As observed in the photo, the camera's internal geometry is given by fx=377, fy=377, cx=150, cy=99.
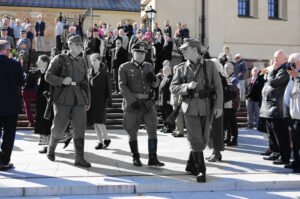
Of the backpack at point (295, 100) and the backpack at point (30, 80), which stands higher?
the backpack at point (30, 80)

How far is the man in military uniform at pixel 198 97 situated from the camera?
5.63 meters

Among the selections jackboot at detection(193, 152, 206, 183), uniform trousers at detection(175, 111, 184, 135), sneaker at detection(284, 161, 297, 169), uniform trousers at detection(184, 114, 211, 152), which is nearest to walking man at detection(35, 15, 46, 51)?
uniform trousers at detection(175, 111, 184, 135)

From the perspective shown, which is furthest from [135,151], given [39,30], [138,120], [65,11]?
[65,11]

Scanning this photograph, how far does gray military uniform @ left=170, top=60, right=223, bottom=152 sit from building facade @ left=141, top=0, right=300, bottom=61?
17989 mm

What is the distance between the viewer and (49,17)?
39.3 m

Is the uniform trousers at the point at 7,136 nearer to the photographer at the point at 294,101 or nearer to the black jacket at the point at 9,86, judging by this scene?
the black jacket at the point at 9,86

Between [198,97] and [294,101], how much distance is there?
1.76 metres

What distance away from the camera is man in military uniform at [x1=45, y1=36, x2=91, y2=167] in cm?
645

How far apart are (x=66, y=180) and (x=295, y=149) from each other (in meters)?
3.80

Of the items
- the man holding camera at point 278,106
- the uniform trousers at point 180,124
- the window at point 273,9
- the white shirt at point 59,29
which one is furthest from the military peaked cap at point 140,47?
the window at point 273,9

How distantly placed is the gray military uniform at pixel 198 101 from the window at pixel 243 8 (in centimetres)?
2028

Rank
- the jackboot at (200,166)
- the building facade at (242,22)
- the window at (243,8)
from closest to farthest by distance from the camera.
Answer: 1. the jackboot at (200,166)
2. the building facade at (242,22)
3. the window at (243,8)

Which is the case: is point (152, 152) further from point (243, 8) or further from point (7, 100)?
point (243, 8)

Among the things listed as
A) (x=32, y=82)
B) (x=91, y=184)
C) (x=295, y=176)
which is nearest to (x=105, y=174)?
(x=91, y=184)
